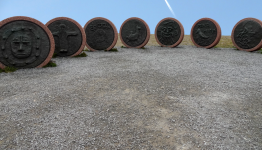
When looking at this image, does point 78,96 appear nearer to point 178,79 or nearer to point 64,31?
point 178,79

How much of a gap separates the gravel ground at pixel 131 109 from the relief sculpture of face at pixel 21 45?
2.53 feet

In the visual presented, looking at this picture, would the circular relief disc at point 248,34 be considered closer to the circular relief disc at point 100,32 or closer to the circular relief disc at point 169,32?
the circular relief disc at point 169,32

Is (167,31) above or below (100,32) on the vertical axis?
above

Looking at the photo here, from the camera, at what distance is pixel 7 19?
20.3 ft

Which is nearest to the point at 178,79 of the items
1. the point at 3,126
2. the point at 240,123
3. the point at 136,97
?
the point at 136,97

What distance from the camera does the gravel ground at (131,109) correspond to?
265 centimetres

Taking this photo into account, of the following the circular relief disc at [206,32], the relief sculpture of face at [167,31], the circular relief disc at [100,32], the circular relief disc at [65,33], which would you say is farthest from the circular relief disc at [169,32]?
the circular relief disc at [65,33]

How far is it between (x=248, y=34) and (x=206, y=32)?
212 centimetres

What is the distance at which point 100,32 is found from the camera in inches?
385

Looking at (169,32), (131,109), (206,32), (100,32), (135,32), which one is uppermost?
(206,32)

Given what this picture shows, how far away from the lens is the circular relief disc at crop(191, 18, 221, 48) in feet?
35.0

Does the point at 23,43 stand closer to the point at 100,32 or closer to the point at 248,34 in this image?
the point at 100,32

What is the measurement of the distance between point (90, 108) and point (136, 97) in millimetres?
1011

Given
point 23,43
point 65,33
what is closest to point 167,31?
point 65,33
